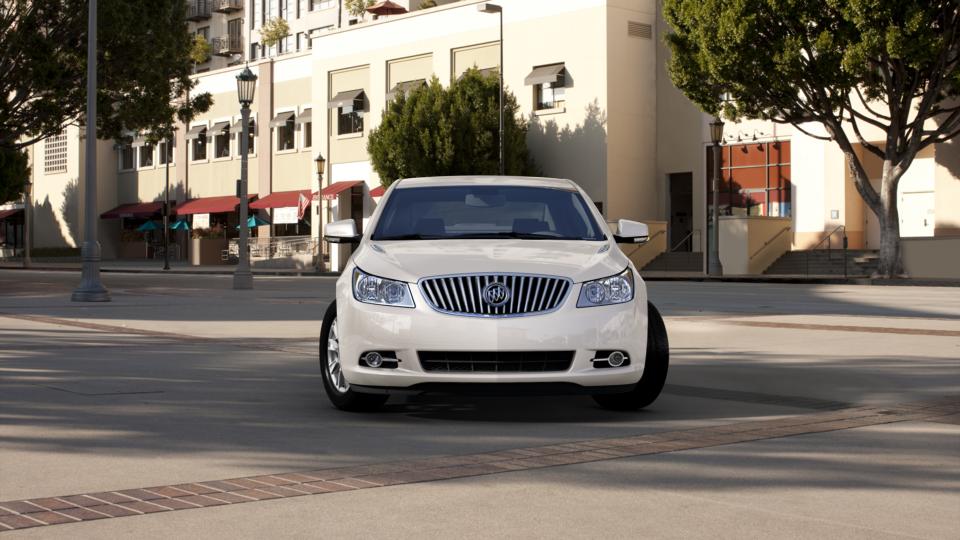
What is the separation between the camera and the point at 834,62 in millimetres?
37094

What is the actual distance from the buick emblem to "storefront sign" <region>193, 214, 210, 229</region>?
67.4 metres

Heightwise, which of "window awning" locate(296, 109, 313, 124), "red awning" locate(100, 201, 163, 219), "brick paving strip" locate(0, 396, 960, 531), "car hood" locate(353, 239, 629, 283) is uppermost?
"window awning" locate(296, 109, 313, 124)

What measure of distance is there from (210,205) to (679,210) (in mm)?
28423

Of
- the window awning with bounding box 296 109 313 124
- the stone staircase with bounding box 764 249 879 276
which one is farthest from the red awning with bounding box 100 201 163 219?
the stone staircase with bounding box 764 249 879 276

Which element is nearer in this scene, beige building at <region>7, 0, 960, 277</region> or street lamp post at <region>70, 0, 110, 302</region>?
street lamp post at <region>70, 0, 110, 302</region>

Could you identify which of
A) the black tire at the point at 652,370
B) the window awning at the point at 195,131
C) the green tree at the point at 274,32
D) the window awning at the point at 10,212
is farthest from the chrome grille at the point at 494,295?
the window awning at the point at 10,212

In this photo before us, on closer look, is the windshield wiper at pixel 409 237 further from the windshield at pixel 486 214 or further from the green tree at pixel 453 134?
the green tree at pixel 453 134

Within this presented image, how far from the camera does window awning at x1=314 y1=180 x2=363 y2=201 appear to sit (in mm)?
63441

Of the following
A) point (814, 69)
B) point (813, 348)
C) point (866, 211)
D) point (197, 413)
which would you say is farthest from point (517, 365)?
point (866, 211)

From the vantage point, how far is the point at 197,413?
915 cm

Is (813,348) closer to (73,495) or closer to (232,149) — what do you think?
(73,495)

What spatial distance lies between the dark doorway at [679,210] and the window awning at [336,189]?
15647 millimetres

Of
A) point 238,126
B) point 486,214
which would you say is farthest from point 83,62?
point 238,126

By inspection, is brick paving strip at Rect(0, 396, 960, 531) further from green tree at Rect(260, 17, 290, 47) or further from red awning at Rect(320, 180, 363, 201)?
green tree at Rect(260, 17, 290, 47)
